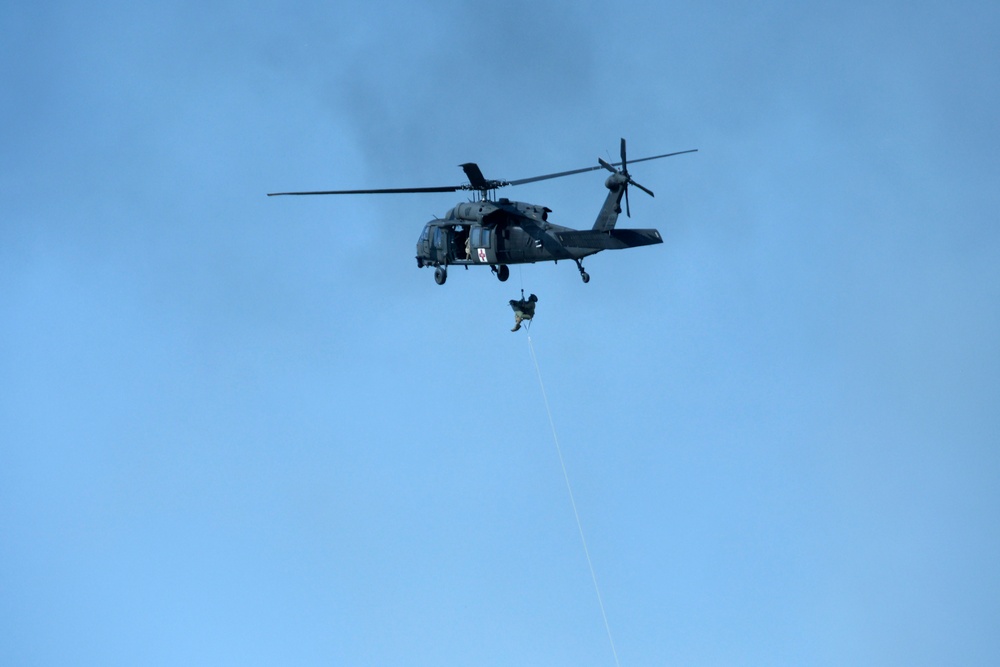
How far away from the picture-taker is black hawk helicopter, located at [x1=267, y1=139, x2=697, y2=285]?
90.8 meters

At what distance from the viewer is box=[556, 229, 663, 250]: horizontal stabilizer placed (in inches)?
3482

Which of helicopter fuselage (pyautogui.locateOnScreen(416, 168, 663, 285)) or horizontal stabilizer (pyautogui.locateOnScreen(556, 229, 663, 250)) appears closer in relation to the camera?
horizontal stabilizer (pyautogui.locateOnScreen(556, 229, 663, 250))

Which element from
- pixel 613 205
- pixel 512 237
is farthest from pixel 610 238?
pixel 512 237

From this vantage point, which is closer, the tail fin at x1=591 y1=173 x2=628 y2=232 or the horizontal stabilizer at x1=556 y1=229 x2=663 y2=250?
the horizontal stabilizer at x1=556 y1=229 x2=663 y2=250

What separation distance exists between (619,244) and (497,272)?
11637 mm

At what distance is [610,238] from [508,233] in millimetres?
8450

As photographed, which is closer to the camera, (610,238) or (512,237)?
(610,238)

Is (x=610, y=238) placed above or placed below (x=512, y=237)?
below

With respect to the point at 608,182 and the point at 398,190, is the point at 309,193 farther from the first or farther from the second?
the point at 608,182

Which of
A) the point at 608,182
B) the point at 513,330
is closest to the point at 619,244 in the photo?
the point at 608,182

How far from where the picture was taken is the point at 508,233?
95.9 metres

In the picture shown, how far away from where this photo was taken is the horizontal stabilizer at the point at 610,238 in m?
88.4

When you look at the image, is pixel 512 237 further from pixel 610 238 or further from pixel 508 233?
pixel 610 238

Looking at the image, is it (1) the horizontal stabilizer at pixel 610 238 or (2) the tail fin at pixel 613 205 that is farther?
(2) the tail fin at pixel 613 205
